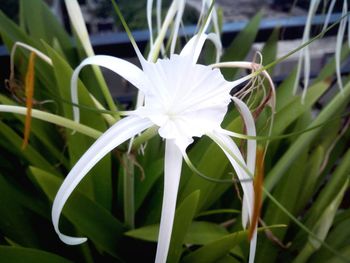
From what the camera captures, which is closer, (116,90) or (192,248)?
(192,248)

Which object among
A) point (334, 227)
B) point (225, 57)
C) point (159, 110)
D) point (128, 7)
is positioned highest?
point (128, 7)

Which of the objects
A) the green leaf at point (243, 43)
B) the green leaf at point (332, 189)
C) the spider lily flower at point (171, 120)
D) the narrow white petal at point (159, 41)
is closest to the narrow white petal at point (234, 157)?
the spider lily flower at point (171, 120)

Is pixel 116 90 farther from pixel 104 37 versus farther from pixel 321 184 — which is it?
pixel 321 184

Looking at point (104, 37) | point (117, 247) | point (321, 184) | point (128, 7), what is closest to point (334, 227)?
point (321, 184)

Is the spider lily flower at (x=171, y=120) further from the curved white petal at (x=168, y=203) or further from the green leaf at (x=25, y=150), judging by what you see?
the green leaf at (x=25, y=150)

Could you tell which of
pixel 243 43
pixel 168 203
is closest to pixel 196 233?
pixel 168 203

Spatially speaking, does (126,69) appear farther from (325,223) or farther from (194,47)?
(325,223)
